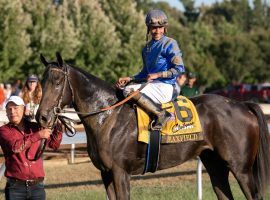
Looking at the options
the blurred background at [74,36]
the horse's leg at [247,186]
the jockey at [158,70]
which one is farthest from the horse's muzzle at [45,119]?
the blurred background at [74,36]

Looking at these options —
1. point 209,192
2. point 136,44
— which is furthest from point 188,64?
point 209,192

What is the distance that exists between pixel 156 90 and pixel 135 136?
2.00 ft

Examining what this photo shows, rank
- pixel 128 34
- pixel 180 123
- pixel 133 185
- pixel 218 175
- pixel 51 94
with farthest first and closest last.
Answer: pixel 128 34 < pixel 133 185 < pixel 218 175 < pixel 180 123 < pixel 51 94

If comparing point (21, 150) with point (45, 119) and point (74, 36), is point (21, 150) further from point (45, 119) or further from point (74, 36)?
point (74, 36)

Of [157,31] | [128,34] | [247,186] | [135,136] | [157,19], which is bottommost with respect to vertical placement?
[247,186]

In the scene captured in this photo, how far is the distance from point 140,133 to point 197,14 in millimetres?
100008

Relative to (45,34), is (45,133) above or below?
below

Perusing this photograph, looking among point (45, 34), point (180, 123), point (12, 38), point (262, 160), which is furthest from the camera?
point (45, 34)

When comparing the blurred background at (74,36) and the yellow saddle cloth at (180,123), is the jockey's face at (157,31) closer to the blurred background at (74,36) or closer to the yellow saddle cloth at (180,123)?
the yellow saddle cloth at (180,123)

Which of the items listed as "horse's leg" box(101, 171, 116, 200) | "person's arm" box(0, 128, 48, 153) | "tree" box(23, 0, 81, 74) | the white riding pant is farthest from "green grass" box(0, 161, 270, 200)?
"tree" box(23, 0, 81, 74)

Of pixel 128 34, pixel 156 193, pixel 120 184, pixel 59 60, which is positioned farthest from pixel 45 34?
pixel 120 184

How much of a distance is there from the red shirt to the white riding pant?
57.9 inches

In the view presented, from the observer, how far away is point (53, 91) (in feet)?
23.1

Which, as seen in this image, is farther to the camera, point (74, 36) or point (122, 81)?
point (74, 36)
